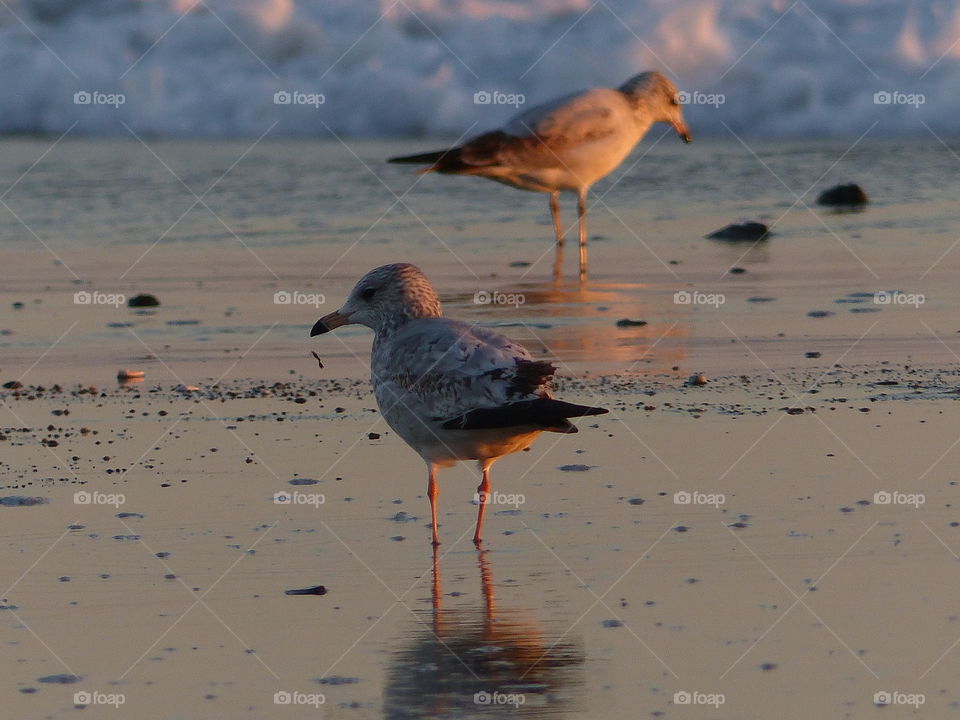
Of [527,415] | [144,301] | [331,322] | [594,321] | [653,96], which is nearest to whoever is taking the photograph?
[527,415]

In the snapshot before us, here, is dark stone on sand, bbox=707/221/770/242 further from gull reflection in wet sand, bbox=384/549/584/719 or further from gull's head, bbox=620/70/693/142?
gull reflection in wet sand, bbox=384/549/584/719

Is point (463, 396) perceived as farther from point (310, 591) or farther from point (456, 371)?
point (310, 591)

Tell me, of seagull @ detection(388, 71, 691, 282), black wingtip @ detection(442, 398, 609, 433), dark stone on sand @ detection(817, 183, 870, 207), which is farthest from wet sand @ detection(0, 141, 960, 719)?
dark stone on sand @ detection(817, 183, 870, 207)

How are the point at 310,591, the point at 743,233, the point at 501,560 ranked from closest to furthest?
the point at 310,591 < the point at 501,560 < the point at 743,233

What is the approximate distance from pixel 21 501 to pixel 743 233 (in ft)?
27.3

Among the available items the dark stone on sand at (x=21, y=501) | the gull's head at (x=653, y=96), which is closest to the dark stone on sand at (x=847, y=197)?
the gull's head at (x=653, y=96)

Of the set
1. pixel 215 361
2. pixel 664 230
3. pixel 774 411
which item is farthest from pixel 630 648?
pixel 664 230

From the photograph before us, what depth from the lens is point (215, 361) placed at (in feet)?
31.2

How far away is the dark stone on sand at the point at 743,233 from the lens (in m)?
13.9

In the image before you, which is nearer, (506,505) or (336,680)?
(336,680)

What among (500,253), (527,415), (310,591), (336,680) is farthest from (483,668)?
(500,253)

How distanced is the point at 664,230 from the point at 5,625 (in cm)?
998

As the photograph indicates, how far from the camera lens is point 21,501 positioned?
663 centimetres

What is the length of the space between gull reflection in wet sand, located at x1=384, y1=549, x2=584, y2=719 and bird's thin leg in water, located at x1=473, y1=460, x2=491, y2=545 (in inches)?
29.1
